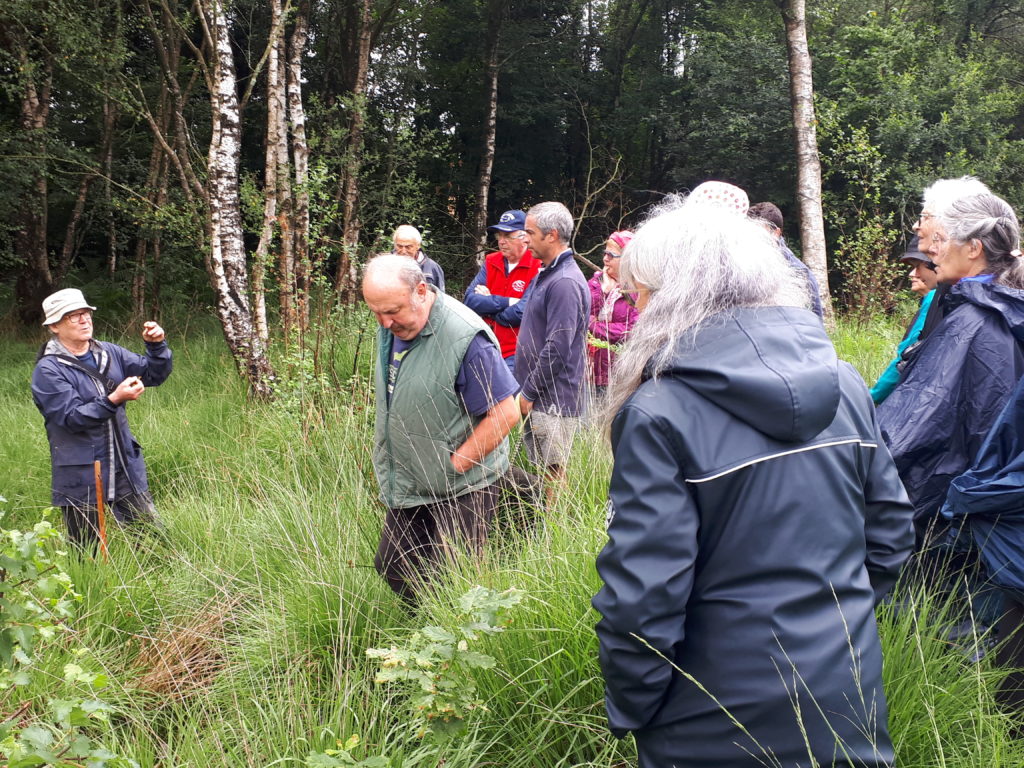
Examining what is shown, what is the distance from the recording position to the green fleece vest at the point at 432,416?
3.45 metres

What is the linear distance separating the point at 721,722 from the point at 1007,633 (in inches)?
54.0

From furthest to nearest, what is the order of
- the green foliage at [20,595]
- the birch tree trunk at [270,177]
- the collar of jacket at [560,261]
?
the birch tree trunk at [270,177] → the collar of jacket at [560,261] → the green foliage at [20,595]

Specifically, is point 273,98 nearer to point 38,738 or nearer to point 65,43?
point 65,43

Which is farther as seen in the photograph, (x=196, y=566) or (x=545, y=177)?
(x=545, y=177)

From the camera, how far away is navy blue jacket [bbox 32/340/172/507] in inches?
194

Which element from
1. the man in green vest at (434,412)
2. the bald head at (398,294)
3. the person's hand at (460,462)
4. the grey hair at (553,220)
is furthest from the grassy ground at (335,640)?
the grey hair at (553,220)

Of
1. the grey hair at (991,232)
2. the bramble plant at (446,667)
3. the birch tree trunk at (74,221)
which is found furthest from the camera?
the birch tree trunk at (74,221)

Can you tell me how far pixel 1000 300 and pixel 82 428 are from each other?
487cm

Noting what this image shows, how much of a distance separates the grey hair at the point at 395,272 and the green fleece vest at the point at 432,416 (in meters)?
0.16

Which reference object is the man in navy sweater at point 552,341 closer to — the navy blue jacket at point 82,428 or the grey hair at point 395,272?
the grey hair at point 395,272

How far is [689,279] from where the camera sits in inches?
69.6

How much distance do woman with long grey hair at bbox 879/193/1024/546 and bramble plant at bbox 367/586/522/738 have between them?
1.54 metres

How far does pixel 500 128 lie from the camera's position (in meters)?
22.1

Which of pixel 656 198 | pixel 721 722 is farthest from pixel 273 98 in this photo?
pixel 656 198
